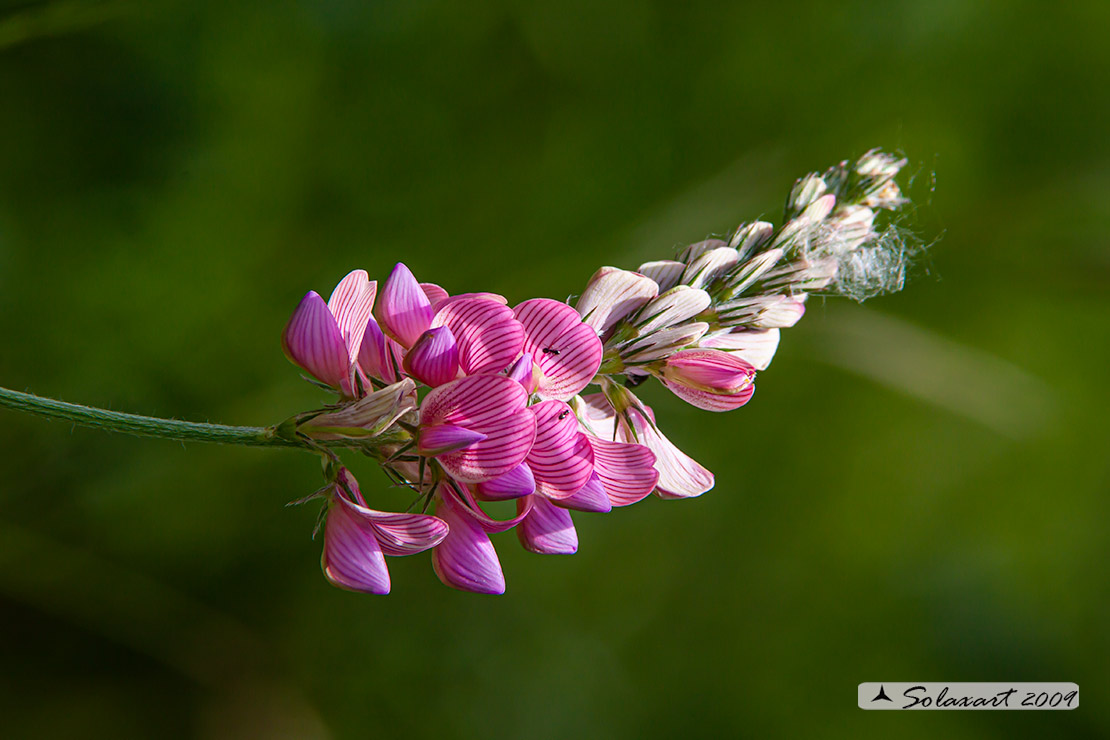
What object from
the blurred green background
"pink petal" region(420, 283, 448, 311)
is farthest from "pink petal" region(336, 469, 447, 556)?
the blurred green background

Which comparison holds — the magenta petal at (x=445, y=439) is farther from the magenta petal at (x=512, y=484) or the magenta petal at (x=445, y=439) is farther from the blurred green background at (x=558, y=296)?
the blurred green background at (x=558, y=296)

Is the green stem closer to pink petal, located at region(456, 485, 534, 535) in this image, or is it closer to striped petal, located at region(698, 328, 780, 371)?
pink petal, located at region(456, 485, 534, 535)

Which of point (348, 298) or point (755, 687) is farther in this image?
point (755, 687)

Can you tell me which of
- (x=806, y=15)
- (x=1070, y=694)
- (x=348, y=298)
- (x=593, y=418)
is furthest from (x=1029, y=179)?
(x=348, y=298)

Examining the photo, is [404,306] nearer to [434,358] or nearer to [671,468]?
[434,358]

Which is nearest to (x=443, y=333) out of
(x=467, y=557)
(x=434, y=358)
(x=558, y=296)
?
(x=434, y=358)

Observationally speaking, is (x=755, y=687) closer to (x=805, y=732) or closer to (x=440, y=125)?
(x=805, y=732)
